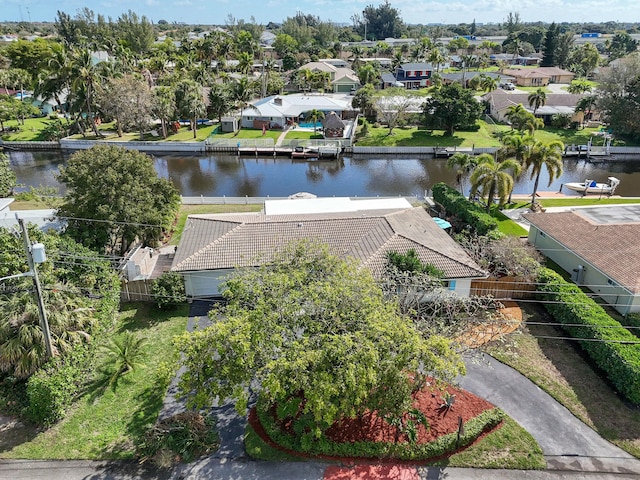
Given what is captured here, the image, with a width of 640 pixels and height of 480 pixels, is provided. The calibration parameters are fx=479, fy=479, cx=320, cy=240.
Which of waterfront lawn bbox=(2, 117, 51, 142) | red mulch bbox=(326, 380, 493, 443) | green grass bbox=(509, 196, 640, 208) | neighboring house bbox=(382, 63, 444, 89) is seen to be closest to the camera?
red mulch bbox=(326, 380, 493, 443)

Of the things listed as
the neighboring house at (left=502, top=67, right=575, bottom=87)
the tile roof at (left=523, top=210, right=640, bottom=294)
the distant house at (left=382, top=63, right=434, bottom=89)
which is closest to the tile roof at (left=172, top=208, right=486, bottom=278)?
the tile roof at (left=523, top=210, right=640, bottom=294)

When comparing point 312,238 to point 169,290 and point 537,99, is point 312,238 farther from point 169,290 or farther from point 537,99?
point 537,99

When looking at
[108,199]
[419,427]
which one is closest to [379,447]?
[419,427]

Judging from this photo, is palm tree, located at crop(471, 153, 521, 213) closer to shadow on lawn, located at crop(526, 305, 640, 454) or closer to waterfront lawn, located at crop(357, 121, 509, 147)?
shadow on lawn, located at crop(526, 305, 640, 454)

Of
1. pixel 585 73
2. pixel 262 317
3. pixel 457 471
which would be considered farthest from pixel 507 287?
pixel 585 73

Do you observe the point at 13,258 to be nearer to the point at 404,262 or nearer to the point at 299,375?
the point at 299,375

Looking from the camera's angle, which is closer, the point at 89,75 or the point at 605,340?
the point at 605,340

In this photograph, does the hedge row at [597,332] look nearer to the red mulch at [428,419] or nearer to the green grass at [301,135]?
the red mulch at [428,419]
